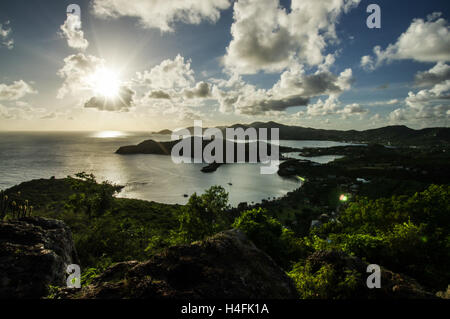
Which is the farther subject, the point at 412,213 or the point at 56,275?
the point at 412,213

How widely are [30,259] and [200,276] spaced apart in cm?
673

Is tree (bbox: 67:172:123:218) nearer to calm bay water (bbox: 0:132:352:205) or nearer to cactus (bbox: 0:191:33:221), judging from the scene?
cactus (bbox: 0:191:33:221)

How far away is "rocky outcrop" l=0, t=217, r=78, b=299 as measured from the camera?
657cm

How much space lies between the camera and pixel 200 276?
18.8 feet

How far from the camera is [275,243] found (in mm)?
14305

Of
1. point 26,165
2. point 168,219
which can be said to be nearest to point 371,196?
point 168,219

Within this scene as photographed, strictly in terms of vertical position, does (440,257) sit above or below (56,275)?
below

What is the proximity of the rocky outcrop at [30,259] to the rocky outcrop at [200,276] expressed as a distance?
2.07m

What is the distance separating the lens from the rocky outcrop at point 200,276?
518 centimetres

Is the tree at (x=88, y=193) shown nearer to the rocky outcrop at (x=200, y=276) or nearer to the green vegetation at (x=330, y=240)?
the green vegetation at (x=330, y=240)

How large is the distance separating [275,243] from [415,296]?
841 centimetres

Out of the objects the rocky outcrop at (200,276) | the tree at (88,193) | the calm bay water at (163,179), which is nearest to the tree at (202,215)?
the rocky outcrop at (200,276)

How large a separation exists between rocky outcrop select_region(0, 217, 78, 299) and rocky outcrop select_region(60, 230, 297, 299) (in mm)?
2075
